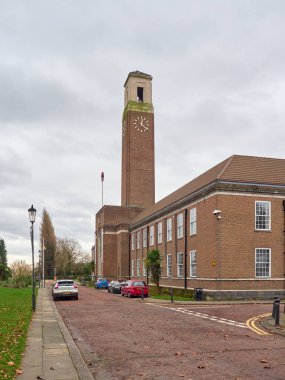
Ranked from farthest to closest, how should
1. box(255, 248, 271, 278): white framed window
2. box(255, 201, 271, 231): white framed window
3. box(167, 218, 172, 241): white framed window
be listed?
1. box(167, 218, 172, 241): white framed window
2. box(255, 201, 271, 231): white framed window
3. box(255, 248, 271, 278): white framed window

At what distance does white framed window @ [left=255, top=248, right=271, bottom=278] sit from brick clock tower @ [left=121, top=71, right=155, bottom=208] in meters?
41.3

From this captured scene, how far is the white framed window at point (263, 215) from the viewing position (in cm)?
3459

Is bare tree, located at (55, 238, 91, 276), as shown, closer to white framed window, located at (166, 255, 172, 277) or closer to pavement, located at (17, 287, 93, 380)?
white framed window, located at (166, 255, 172, 277)

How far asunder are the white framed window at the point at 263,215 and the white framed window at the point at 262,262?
5.53ft

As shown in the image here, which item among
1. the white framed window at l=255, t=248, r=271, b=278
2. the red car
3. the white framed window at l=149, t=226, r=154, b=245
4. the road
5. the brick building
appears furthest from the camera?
the white framed window at l=149, t=226, r=154, b=245

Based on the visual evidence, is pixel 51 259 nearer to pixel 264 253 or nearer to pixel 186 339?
pixel 264 253

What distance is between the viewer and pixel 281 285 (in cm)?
3403

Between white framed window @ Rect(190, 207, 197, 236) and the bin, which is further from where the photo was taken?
white framed window @ Rect(190, 207, 197, 236)

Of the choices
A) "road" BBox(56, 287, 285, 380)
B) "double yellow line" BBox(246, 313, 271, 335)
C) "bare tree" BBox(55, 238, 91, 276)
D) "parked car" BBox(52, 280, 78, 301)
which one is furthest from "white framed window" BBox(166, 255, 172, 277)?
"bare tree" BBox(55, 238, 91, 276)

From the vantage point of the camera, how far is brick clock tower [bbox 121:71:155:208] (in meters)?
74.9

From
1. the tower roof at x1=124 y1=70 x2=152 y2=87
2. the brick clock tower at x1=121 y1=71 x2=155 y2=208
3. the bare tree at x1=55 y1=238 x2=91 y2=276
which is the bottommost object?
the bare tree at x1=55 y1=238 x2=91 y2=276

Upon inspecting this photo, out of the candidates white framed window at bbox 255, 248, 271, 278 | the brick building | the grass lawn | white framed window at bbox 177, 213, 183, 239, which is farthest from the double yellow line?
white framed window at bbox 177, 213, 183, 239

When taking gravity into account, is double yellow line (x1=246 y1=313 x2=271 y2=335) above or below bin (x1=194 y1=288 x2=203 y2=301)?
above

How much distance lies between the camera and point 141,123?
253 ft
